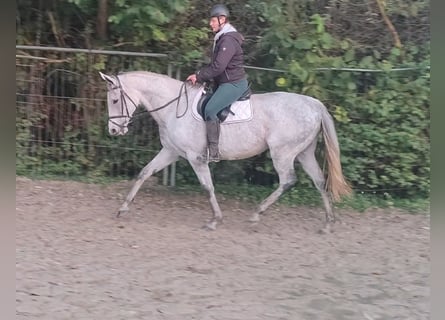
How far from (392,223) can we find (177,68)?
11.7 feet

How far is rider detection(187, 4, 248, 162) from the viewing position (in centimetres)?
730

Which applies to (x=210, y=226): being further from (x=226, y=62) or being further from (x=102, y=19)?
(x=102, y=19)

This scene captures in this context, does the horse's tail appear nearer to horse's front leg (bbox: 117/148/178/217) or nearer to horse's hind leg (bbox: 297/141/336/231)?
horse's hind leg (bbox: 297/141/336/231)

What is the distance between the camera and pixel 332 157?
303 inches

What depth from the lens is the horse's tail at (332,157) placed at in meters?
7.66

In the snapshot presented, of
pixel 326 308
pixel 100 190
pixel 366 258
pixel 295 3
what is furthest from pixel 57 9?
pixel 326 308

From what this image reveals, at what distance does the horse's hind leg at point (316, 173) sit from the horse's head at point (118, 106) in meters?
2.06

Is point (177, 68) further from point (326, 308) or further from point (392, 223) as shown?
point (326, 308)

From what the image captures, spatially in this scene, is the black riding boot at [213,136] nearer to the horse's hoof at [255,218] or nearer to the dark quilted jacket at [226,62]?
the dark quilted jacket at [226,62]

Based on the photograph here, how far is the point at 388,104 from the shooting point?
8984mm

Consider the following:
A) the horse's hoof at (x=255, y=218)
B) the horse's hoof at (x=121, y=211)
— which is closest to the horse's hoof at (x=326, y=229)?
the horse's hoof at (x=255, y=218)

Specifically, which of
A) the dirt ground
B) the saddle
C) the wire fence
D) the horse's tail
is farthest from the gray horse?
the wire fence

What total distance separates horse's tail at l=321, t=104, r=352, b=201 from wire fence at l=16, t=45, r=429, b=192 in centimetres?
288

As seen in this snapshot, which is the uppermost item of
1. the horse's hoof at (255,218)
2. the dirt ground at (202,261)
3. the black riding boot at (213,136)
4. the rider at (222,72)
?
the rider at (222,72)
